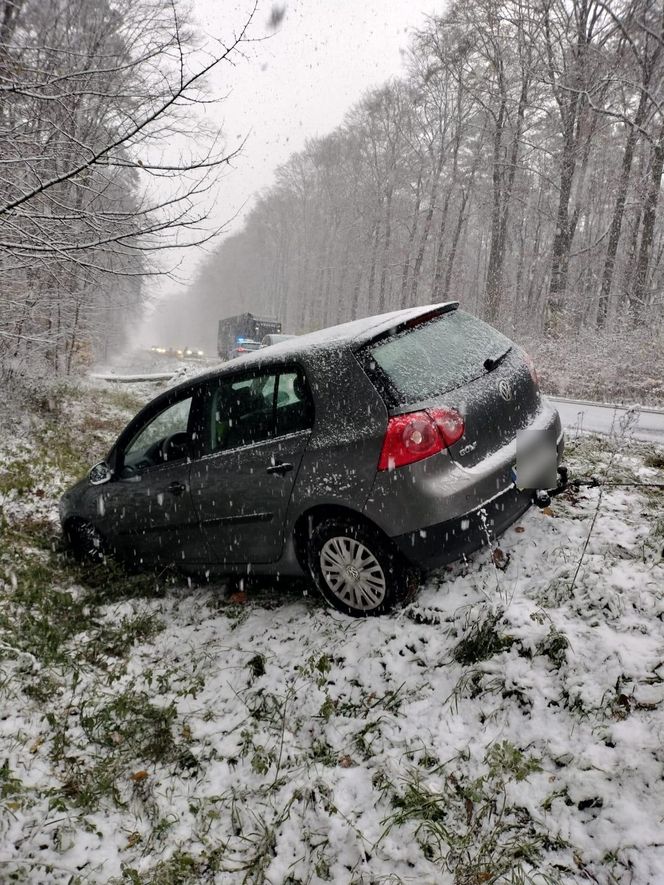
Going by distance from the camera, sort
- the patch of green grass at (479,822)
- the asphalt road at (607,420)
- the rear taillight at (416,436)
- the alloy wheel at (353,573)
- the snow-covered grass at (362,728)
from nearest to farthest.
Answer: the patch of green grass at (479,822) → the snow-covered grass at (362,728) → the rear taillight at (416,436) → the alloy wheel at (353,573) → the asphalt road at (607,420)

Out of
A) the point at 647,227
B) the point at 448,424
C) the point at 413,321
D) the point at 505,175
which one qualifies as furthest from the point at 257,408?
the point at 505,175

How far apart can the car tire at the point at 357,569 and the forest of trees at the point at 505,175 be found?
1273cm

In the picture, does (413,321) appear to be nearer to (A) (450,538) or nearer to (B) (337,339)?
(B) (337,339)

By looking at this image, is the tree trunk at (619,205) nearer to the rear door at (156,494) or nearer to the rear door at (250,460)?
the rear door at (250,460)

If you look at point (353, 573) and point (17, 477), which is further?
point (17, 477)

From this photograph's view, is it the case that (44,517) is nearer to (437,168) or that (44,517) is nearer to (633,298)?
(633,298)

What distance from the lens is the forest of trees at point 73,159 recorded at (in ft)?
11.2

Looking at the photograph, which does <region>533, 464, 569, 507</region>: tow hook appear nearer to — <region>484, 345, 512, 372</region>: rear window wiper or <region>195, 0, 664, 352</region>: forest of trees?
<region>484, 345, 512, 372</region>: rear window wiper

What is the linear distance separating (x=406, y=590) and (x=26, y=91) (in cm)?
399

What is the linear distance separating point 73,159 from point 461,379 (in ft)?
12.2

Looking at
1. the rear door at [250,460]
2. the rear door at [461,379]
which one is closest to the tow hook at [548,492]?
the rear door at [461,379]

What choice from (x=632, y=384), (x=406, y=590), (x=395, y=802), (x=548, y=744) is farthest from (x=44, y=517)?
(x=632, y=384)

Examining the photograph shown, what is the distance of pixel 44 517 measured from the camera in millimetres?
5242

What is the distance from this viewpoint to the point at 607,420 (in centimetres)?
705
